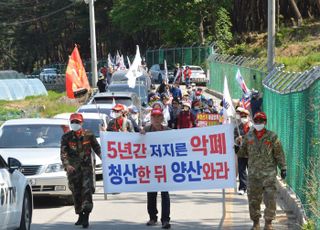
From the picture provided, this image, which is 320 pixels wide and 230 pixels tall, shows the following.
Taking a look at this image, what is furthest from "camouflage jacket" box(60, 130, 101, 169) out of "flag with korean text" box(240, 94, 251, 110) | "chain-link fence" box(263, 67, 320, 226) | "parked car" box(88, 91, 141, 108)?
"parked car" box(88, 91, 141, 108)

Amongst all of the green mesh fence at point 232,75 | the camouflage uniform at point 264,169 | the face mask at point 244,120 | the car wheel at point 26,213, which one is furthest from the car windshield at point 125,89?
the camouflage uniform at point 264,169

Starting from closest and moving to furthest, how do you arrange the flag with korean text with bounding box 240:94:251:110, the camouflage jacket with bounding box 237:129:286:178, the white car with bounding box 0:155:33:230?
the white car with bounding box 0:155:33:230 < the camouflage jacket with bounding box 237:129:286:178 < the flag with korean text with bounding box 240:94:251:110

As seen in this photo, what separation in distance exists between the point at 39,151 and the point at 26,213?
358 centimetres

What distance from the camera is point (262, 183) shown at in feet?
37.1

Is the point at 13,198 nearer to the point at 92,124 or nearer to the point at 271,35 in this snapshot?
the point at 92,124

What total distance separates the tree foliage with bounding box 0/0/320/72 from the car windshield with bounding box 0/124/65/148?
47231 millimetres

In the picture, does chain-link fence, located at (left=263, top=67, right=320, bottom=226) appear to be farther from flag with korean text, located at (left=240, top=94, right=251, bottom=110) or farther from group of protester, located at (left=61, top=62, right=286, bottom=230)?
flag with korean text, located at (left=240, top=94, right=251, bottom=110)

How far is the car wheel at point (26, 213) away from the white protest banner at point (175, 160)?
1449 mm

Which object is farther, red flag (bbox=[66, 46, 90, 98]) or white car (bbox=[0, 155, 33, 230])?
red flag (bbox=[66, 46, 90, 98])

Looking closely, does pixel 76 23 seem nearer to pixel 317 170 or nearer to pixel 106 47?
pixel 106 47

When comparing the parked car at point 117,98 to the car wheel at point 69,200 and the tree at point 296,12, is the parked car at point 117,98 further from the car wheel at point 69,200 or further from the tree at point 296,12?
the tree at point 296,12

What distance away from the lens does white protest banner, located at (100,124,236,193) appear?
490 inches

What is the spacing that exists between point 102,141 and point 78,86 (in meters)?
7.20

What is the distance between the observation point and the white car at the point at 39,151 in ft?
46.9
